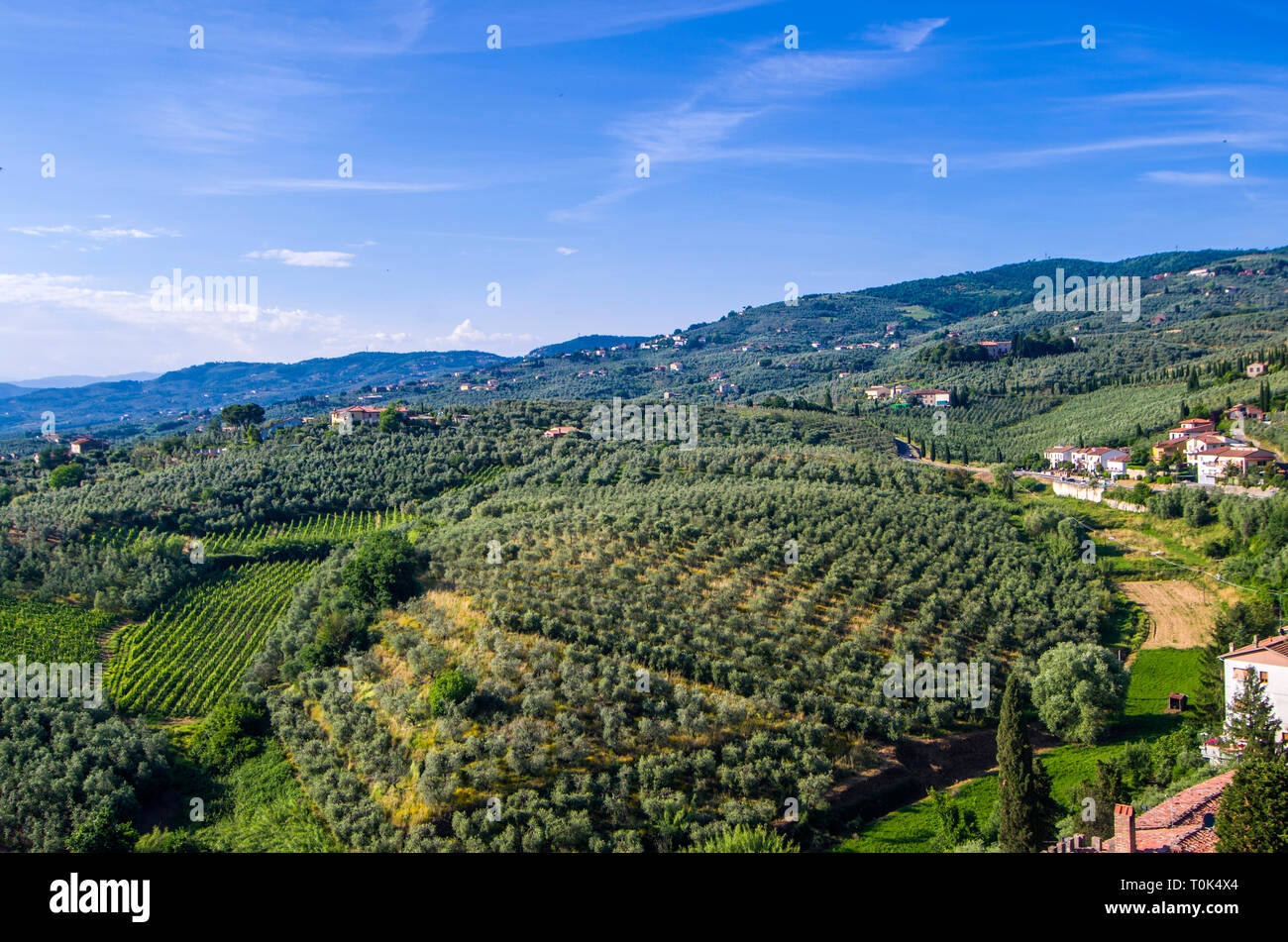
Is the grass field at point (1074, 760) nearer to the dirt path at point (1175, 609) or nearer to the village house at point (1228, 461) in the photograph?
the dirt path at point (1175, 609)

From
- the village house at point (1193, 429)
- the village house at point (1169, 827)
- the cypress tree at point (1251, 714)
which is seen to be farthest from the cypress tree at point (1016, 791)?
the village house at point (1193, 429)

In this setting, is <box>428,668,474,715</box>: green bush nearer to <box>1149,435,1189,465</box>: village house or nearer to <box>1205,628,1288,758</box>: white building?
<box>1205,628,1288,758</box>: white building

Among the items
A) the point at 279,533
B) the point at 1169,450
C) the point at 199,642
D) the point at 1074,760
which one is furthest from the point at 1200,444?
the point at 199,642

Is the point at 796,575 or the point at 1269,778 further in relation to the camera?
the point at 796,575

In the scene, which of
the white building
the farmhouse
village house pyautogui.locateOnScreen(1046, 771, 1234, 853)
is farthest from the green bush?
the farmhouse

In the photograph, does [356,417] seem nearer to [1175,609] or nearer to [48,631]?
[48,631]

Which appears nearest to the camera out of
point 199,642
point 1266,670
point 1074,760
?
point 1266,670
